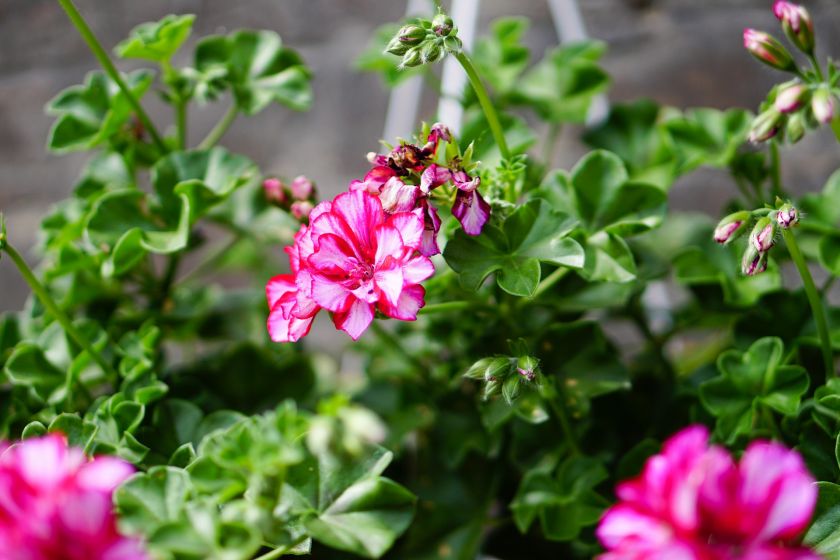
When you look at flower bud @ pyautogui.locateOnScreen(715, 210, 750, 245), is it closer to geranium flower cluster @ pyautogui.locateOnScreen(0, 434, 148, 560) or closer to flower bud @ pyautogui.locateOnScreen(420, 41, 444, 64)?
flower bud @ pyautogui.locateOnScreen(420, 41, 444, 64)

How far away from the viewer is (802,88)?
0.65m

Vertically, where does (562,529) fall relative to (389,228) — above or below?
below

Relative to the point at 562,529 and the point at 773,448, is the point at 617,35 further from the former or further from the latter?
the point at 773,448

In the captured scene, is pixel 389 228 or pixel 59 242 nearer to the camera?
pixel 389 228

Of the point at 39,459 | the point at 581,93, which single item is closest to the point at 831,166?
the point at 581,93

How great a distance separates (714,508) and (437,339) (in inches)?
20.2

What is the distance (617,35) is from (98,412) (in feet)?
4.07

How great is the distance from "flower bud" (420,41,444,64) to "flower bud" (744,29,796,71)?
25 centimetres

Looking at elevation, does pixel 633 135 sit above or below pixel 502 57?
below

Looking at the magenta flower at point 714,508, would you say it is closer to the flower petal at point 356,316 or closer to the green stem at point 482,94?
the flower petal at point 356,316

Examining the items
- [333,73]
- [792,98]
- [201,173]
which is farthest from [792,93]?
[333,73]

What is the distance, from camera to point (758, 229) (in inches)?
26.0

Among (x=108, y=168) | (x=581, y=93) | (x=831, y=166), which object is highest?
(x=108, y=168)

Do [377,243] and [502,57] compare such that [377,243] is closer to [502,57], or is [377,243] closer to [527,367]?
[527,367]
